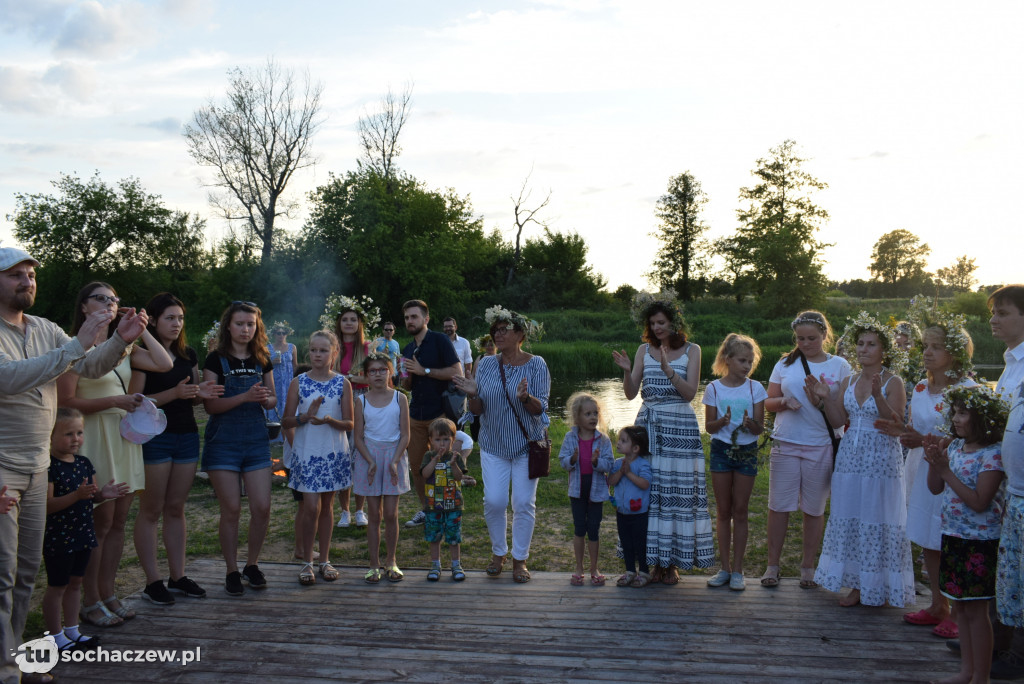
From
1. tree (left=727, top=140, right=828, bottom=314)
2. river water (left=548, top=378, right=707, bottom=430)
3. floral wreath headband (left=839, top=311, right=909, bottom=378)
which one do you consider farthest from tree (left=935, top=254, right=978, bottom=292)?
floral wreath headband (left=839, top=311, right=909, bottom=378)

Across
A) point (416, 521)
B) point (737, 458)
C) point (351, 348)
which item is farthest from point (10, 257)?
point (737, 458)

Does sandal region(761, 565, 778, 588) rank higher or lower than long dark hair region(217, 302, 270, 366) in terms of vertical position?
lower

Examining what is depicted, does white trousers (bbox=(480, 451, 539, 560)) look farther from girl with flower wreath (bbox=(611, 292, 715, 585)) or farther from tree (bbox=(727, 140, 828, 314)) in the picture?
tree (bbox=(727, 140, 828, 314))

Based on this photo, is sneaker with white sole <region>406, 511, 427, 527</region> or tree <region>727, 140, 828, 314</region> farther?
tree <region>727, 140, 828, 314</region>

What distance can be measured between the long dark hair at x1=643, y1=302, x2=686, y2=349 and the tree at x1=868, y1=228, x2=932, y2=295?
64752 mm

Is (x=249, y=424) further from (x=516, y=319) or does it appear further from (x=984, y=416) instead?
(x=984, y=416)

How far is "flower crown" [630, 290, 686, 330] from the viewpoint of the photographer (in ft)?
16.5

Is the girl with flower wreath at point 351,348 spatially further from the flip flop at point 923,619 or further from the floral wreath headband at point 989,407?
the floral wreath headband at point 989,407

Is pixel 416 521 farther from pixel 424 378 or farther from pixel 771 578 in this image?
pixel 771 578

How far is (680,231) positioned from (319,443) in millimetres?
46134

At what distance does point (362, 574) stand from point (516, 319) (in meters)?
2.29

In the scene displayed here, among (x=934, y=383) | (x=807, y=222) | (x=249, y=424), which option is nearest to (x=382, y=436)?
(x=249, y=424)

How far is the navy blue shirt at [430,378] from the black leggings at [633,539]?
2.16 metres

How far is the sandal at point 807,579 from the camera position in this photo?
478 cm
